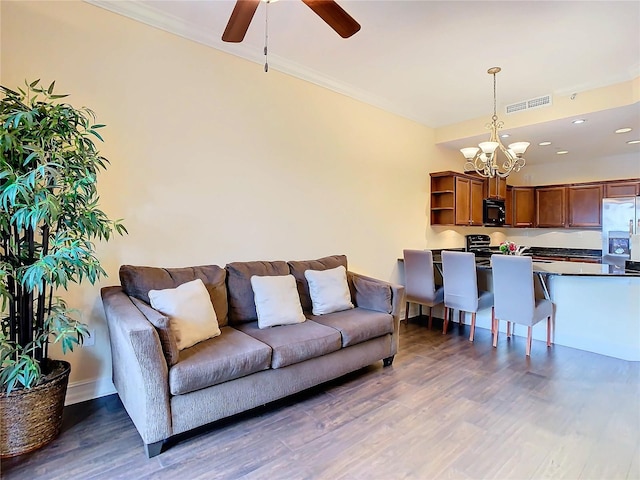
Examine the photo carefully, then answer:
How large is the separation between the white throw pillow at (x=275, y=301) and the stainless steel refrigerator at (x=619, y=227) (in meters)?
5.49

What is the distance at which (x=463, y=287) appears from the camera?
4.18 metres

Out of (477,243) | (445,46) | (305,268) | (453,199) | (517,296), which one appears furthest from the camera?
(477,243)

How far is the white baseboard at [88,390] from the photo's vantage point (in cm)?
253

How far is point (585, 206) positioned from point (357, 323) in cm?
588

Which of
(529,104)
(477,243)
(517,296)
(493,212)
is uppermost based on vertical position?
(529,104)

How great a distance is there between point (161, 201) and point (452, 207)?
166 inches

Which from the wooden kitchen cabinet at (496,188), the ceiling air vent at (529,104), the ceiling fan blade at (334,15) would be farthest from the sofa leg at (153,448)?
the wooden kitchen cabinet at (496,188)

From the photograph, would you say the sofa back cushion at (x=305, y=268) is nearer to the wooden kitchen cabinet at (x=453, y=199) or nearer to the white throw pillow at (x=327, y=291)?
the white throw pillow at (x=327, y=291)

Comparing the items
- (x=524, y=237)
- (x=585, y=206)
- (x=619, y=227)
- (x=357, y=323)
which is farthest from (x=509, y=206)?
(x=357, y=323)

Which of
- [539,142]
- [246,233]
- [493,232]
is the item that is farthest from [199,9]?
[493,232]

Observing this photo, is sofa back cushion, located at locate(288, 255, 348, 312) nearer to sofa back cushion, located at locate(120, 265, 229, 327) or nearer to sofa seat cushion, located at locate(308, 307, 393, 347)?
sofa seat cushion, located at locate(308, 307, 393, 347)

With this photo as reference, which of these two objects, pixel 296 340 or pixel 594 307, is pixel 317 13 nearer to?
pixel 296 340

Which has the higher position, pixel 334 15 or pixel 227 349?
pixel 334 15

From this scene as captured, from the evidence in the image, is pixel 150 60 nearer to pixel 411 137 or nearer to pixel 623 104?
pixel 411 137
